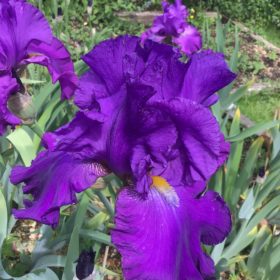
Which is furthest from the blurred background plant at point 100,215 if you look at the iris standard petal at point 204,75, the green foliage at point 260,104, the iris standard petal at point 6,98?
the green foliage at point 260,104

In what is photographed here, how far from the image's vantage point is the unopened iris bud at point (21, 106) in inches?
58.7

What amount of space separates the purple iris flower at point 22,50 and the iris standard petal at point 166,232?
538 mm

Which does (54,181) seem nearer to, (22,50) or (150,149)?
(150,149)

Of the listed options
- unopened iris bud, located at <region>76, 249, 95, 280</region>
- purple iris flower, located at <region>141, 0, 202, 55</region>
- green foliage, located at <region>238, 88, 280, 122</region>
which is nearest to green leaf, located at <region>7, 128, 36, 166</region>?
unopened iris bud, located at <region>76, 249, 95, 280</region>

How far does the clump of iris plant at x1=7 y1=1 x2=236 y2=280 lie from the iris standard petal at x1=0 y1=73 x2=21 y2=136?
309 millimetres

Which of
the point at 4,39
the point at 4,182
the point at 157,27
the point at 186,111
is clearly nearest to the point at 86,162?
the point at 186,111

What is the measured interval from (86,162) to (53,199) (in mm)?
122

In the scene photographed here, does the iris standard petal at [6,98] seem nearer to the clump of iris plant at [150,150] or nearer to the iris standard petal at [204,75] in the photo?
the clump of iris plant at [150,150]

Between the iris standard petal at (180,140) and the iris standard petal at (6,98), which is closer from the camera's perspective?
the iris standard petal at (180,140)

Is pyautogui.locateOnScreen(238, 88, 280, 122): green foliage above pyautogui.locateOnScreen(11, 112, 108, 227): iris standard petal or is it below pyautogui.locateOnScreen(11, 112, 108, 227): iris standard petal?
below

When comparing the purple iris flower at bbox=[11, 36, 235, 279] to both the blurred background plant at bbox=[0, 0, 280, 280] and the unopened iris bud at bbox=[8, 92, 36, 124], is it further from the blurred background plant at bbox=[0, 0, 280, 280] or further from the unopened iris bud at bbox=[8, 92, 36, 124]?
the unopened iris bud at bbox=[8, 92, 36, 124]

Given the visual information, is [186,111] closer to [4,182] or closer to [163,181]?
[163,181]

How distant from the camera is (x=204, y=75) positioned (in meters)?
1.11

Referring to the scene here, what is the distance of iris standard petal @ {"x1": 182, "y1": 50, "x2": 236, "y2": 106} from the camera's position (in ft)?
3.62
